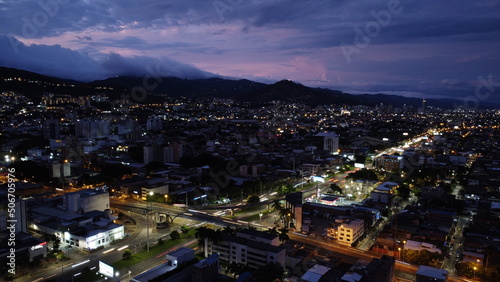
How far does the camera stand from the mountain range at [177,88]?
46.5 meters

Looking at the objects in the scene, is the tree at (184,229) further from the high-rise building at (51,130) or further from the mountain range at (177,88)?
the mountain range at (177,88)

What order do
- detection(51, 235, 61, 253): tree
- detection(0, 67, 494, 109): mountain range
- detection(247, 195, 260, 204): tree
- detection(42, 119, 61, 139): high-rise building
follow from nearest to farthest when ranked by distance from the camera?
detection(51, 235, 61, 253): tree → detection(247, 195, 260, 204): tree → detection(42, 119, 61, 139): high-rise building → detection(0, 67, 494, 109): mountain range

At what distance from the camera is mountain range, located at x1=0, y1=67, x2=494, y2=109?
46.5 meters

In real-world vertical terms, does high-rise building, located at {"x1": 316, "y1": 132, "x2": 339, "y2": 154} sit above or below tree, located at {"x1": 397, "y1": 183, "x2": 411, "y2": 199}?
above

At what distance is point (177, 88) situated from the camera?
73.6 metres

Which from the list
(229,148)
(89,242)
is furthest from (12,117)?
(89,242)

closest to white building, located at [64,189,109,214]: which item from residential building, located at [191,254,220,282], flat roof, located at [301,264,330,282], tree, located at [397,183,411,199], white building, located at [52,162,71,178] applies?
residential building, located at [191,254,220,282]

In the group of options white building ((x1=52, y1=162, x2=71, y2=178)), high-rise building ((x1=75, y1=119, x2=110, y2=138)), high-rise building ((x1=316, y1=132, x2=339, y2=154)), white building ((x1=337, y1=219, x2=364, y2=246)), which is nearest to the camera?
white building ((x1=337, y1=219, x2=364, y2=246))

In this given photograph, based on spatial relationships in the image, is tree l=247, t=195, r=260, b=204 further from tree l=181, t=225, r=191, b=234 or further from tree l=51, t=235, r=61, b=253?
tree l=51, t=235, r=61, b=253

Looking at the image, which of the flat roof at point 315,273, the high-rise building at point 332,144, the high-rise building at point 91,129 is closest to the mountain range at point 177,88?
the high-rise building at point 91,129

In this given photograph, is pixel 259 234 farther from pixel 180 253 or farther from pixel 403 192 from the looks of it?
pixel 403 192

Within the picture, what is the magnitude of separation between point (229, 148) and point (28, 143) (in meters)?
13.1

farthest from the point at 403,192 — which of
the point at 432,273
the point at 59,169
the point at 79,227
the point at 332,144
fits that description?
the point at 59,169

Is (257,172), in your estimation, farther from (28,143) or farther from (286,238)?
(28,143)
